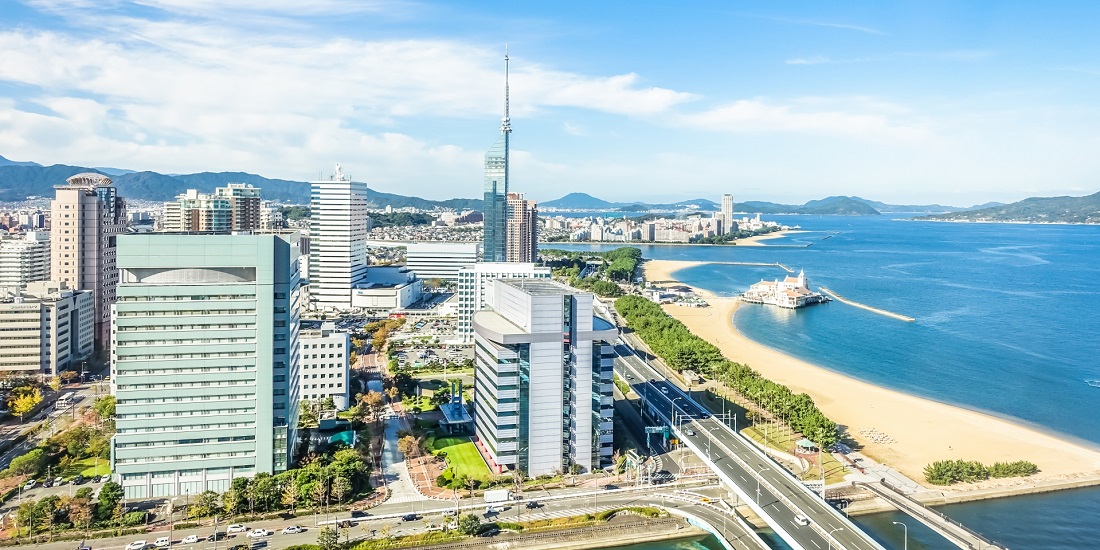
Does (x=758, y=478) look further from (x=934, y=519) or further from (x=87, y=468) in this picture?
(x=87, y=468)

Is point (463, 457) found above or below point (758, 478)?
below

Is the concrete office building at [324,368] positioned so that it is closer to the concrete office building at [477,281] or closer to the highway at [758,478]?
the concrete office building at [477,281]

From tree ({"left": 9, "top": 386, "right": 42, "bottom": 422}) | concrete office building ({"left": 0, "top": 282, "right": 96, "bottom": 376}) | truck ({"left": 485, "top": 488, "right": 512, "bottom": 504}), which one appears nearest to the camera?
truck ({"left": 485, "top": 488, "right": 512, "bottom": 504})

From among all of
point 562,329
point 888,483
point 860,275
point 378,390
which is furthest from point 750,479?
point 860,275

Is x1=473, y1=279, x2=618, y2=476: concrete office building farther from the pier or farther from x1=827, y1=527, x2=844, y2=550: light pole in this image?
the pier

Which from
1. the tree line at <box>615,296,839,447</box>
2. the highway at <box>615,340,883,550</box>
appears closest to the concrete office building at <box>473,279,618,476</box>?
the highway at <box>615,340,883,550</box>

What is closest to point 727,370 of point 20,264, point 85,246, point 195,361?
point 195,361

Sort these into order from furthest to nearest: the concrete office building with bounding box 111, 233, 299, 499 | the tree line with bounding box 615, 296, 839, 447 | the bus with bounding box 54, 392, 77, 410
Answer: the bus with bounding box 54, 392, 77, 410, the tree line with bounding box 615, 296, 839, 447, the concrete office building with bounding box 111, 233, 299, 499
